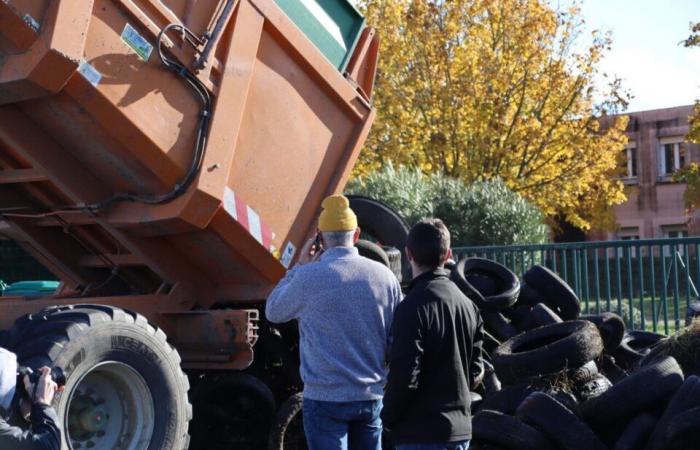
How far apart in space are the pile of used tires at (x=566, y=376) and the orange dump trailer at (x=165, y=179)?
5.46 ft

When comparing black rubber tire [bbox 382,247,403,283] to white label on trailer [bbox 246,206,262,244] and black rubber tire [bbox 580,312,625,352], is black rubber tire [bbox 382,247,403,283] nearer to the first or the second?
white label on trailer [bbox 246,206,262,244]

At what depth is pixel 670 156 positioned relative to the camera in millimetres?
42656

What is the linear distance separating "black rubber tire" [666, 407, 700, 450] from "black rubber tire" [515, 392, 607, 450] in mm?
425

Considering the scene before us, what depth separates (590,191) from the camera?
27703mm

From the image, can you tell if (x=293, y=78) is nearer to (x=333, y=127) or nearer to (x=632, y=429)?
(x=333, y=127)

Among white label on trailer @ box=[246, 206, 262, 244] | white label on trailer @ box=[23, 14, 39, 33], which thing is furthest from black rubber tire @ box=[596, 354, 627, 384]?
white label on trailer @ box=[23, 14, 39, 33]

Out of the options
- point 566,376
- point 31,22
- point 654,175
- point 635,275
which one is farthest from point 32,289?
point 654,175

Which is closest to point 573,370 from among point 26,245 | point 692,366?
point 692,366

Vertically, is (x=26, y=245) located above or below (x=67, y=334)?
above

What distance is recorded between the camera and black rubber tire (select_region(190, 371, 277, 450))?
7.39 m

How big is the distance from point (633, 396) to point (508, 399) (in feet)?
3.04

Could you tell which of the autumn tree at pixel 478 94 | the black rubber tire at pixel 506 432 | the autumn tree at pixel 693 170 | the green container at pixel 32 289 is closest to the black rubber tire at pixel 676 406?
the black rubber tire at pixel 506 432

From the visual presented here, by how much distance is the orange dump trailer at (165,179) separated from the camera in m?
5.77

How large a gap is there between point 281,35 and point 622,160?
80.3ft
